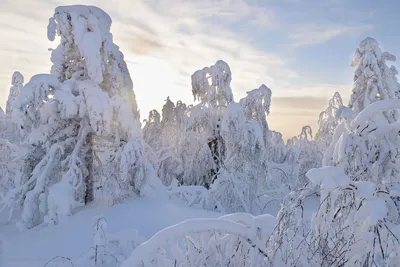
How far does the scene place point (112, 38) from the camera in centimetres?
1314

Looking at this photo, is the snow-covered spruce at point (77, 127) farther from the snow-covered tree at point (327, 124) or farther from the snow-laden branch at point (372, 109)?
the snow-covered tree at point (327, 124)

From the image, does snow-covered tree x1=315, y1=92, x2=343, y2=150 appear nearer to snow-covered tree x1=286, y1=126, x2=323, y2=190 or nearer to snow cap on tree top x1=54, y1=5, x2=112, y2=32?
snow-covered tree x1=286, y1=126, x2=323, y2=190

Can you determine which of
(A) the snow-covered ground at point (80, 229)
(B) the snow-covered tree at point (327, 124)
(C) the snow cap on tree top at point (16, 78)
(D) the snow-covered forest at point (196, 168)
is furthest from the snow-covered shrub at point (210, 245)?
(C) the snow cap on tree top at point (16, 78)

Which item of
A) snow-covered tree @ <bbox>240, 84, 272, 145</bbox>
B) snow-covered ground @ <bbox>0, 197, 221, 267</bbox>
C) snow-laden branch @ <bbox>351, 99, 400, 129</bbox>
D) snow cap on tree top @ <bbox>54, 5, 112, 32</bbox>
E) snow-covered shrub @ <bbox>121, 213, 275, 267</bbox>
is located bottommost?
snow-covered ground @ <bbox>0, 197, 221, 267</bbox>

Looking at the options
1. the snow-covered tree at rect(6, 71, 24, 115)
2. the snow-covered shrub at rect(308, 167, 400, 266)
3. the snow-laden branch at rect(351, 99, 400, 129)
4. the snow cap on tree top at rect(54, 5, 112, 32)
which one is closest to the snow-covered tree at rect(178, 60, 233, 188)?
the snow cap on tree top at rect(54, 5, 112, 32)

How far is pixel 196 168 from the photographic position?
18.0 meters

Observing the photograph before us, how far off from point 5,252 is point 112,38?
7557 millimetres

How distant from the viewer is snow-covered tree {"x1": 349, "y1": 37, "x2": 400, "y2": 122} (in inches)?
677

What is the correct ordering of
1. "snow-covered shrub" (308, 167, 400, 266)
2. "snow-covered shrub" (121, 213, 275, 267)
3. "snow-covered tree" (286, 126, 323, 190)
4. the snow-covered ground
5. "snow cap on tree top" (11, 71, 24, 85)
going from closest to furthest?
"snow-covered shrub" (308, 167, 400, 266), "snow-covered shrub" (121, 213, 275, 267), the snow-covered ground, "snow-covered tree" (286, 126, 323, 190), "snow cap on tree top" (11, 71, 24, 85)

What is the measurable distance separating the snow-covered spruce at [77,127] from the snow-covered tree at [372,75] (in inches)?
431

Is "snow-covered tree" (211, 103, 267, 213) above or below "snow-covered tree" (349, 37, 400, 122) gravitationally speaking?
below

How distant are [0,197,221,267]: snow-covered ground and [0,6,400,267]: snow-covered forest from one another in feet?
0.40

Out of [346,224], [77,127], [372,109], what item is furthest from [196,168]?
[346,224]

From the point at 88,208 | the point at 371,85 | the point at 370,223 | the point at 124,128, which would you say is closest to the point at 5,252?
the point at 88,208
